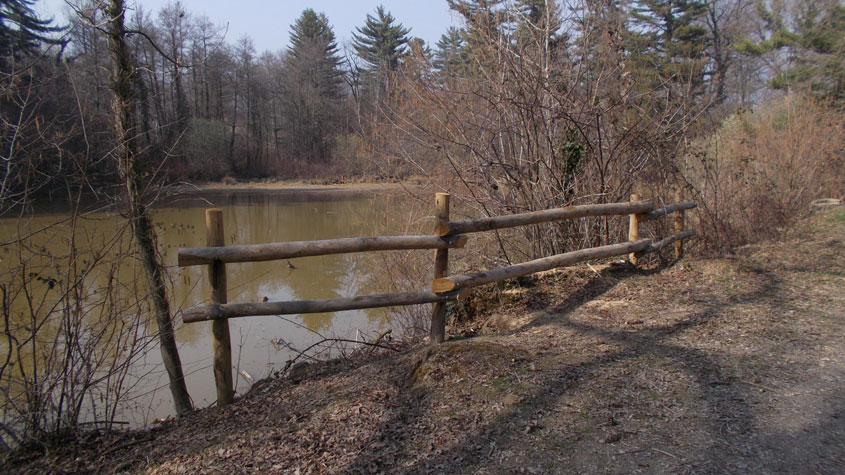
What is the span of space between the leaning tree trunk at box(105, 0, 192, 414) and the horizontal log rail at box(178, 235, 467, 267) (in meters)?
0.91

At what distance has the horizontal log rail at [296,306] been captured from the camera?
150 inches

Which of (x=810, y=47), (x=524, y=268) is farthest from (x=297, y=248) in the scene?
(x=810, y=47)

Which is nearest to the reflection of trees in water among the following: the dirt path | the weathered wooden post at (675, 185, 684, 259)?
the dirt path

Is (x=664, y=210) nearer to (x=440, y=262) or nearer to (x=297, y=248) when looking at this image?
(x=440, y=262)

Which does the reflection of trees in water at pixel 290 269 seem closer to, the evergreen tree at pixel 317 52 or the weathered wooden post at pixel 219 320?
the weathered wooden post at pixel 219 320

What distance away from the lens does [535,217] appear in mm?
5152

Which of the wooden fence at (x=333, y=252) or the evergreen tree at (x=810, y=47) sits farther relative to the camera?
the evergreen tree at (x=810, y=47)

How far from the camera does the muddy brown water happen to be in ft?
16.7

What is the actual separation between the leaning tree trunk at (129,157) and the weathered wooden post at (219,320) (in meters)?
0.77

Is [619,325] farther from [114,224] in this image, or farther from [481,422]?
[114,224]

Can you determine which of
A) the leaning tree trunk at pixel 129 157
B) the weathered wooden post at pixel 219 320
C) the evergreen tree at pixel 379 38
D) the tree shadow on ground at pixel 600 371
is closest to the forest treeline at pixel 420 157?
the leaning tree trunk at pixel 129 157

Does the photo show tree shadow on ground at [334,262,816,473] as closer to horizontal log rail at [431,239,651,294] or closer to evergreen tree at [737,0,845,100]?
horizontal log rail at [431,239,651,294]

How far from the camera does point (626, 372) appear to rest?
3.54m

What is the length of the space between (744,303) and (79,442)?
19.6 feet
